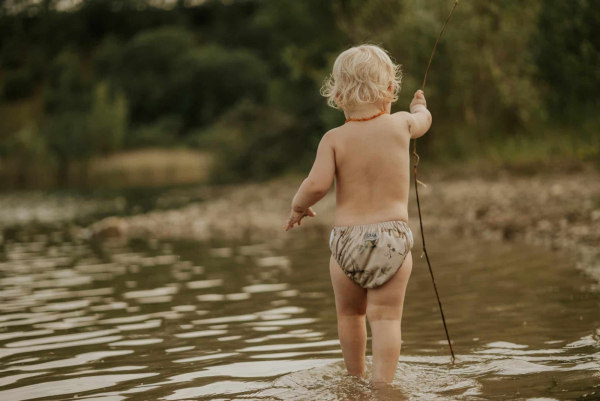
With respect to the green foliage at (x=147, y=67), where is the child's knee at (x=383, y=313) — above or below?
below

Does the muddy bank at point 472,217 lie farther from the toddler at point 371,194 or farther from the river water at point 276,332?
the toddler at point 371,194

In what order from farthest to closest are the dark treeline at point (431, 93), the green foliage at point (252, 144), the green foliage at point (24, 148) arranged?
the green foliage at point (24, 148) < the green foliage at point (252, 144) < the dark treeline at point (431, 93)

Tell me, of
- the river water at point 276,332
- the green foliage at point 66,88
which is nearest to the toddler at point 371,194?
the river water at point 276,332

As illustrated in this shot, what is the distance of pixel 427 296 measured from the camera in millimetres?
6211

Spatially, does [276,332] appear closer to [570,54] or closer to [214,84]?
[570,54]

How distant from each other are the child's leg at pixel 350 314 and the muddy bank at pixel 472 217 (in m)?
3.69

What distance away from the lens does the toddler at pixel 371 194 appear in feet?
11.6

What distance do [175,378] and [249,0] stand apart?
90.3 metres

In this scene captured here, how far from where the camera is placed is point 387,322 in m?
3.56

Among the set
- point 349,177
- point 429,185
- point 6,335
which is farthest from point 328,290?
point 429,185

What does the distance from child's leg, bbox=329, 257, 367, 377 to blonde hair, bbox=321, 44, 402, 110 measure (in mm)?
854

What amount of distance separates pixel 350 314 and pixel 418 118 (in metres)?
1.11

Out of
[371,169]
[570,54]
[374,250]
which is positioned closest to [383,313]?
[374,250]

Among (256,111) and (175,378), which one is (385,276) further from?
(256,111)
